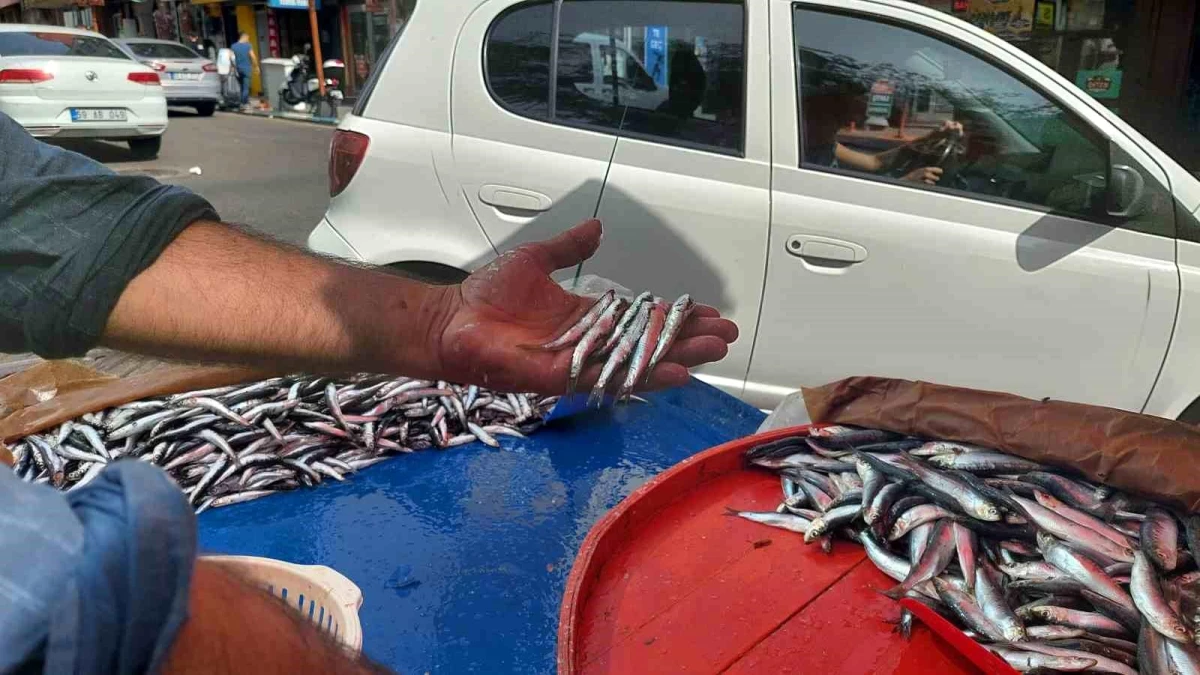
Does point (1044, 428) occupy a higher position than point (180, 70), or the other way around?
point (180, 70)

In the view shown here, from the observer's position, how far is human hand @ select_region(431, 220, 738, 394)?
195 centimetres

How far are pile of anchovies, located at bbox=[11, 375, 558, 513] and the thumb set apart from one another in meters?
1.10

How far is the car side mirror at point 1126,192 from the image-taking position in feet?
11.4

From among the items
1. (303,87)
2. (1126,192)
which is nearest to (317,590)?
(1126,192)

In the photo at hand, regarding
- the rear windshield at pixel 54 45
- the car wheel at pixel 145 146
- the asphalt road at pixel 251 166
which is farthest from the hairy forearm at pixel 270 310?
the car wheel at pixel 145 146

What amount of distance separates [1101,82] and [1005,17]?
1.42 metres

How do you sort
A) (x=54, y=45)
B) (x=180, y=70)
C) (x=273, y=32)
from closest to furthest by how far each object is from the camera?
(x=54, y=45)
(x=180, y=70)
(x=273, y=32)

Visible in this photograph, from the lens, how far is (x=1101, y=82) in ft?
32.9

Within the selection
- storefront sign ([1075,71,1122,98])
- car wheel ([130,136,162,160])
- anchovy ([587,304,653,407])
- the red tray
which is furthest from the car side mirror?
car wheel ([130,136,162,160])

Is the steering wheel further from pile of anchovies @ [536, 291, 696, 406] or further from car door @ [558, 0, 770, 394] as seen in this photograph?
pile of anchovies @ [536, 291, 696, 406]

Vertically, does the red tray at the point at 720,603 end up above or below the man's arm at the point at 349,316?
below

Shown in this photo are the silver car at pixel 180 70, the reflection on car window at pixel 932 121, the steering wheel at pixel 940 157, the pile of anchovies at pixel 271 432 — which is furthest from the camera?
the silver car at pixel 180 70

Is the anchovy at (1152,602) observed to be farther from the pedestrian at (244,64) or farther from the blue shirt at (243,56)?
the blue shirt at (243,56)

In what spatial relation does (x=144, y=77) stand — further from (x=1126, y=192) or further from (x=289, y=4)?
(x=1126, y=192)
